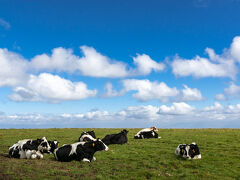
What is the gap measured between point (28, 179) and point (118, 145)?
36.8 ft

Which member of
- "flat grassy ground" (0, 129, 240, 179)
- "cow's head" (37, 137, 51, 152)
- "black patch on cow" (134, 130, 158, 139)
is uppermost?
"black patch on cow" (134, 130, 158, 139)

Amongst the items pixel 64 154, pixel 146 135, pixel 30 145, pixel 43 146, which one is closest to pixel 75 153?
pixel 64 154

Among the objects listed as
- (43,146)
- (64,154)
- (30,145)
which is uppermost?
(30,145)

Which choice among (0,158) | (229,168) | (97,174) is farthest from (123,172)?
(0,158)

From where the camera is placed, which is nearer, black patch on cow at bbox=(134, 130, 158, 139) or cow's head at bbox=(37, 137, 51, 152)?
cow's head at bbox=(37, 137, 51, 152)

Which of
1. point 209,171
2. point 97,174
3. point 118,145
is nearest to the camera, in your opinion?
point 97,174

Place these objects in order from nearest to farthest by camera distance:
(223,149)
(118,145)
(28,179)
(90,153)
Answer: (28,179) → (90,153) → (223,149) → (118,145)

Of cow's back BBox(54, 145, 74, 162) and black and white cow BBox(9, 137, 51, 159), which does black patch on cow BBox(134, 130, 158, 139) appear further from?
black and white cow BBox(9, 137, 51, 159)

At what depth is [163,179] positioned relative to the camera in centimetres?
1118

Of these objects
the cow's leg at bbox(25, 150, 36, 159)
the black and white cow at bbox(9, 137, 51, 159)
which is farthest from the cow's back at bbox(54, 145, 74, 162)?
the cow's leg at bbox(25, 150, 36, 159)

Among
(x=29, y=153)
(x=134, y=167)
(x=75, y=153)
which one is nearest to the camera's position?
(x=134, y=167)

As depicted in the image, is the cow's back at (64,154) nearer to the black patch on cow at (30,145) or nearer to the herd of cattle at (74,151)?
the herd of cattle at (74,151)

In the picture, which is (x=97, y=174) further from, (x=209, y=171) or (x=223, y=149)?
(x=223, y=149)

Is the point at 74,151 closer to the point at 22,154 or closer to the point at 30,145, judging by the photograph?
the point at 30,145
